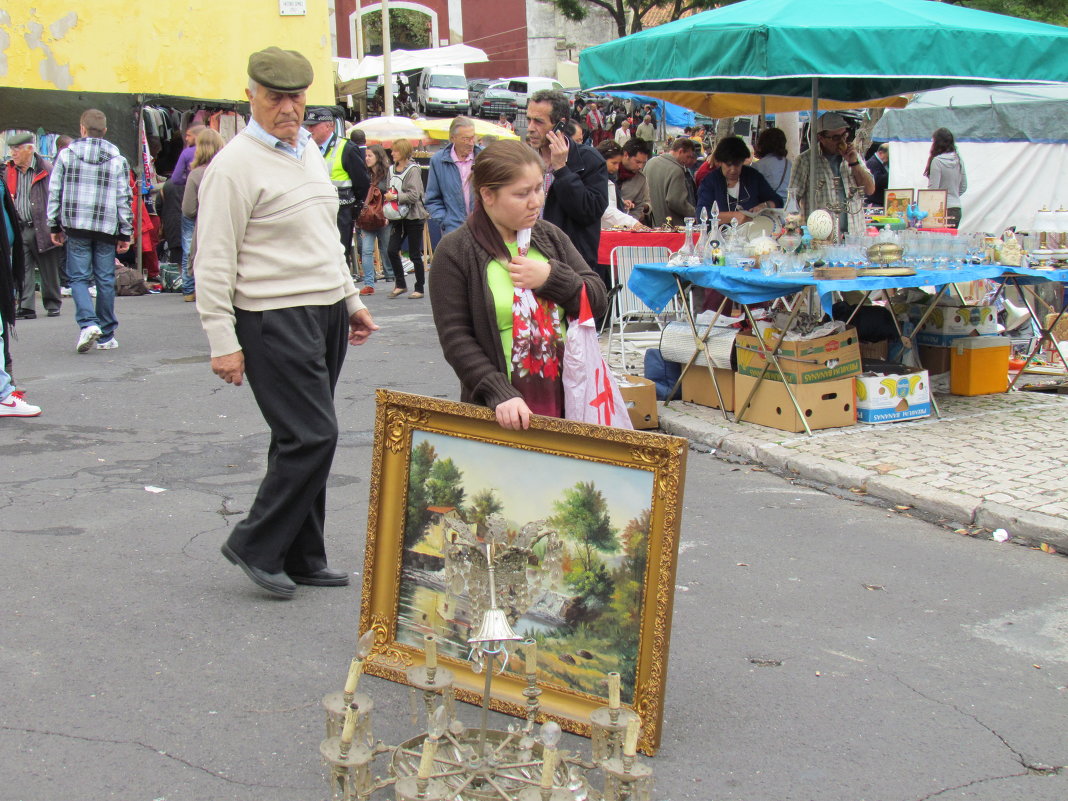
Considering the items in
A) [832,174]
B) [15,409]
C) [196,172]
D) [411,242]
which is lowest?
[15,409]

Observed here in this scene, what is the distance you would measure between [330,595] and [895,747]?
7.31 feet

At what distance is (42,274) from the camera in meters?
13.1

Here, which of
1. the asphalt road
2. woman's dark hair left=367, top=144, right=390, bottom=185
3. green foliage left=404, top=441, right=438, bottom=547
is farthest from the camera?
woman's dark hair left=367, top=144, right=390, bottom=185

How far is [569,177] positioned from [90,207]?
5.01 meters

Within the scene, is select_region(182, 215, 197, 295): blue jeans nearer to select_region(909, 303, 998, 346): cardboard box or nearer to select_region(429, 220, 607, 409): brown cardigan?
select_region(909, 303, 998, 346): cardboard box

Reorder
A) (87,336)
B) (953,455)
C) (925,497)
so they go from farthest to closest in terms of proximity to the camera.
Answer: (87,336), (953,455), (925,497)

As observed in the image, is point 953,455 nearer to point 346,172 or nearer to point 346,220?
point 346,172

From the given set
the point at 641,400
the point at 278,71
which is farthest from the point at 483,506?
the point at 641,400

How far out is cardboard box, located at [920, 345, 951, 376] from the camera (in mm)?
8414

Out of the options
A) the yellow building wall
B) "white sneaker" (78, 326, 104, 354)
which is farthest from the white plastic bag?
the yellow building wall

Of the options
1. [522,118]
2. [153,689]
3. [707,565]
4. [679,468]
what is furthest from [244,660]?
[522,118]

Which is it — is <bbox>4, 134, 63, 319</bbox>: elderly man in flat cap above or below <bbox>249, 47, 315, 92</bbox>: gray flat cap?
below

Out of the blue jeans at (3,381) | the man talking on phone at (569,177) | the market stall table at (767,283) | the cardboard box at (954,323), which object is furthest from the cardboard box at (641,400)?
the blue jeans at (3,381)

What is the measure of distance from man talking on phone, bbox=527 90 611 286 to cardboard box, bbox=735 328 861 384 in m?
1.34
